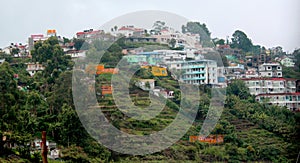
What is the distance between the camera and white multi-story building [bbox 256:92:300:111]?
45.2 feet

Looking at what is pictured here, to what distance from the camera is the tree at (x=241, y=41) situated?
2211 cm

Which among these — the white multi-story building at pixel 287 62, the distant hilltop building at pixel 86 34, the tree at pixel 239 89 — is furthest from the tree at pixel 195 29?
the tree at pixel 239 89

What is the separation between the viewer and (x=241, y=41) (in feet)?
73.3

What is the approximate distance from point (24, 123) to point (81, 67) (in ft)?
13.4

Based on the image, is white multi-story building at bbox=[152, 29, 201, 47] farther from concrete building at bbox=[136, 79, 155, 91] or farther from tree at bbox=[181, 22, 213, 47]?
concrete building at bbox=[136, 79, 155, 91]

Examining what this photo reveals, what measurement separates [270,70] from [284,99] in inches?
116

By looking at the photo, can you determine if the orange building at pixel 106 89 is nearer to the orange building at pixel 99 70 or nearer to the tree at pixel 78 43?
the orange building at pixel 99 70

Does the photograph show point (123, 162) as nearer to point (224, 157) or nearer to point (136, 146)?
point (136, 146)

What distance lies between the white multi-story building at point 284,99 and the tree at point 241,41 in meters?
8.04

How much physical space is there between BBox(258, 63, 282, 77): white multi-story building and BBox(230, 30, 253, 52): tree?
5.13m

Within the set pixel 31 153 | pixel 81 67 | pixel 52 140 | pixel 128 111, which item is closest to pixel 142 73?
pixel 81 67

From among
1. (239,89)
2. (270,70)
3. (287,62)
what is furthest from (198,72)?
(287,62)

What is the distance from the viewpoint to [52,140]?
910 cm

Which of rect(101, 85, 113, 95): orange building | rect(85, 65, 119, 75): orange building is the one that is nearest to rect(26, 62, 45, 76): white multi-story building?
rect(85, 65, 119, 75): orange building
